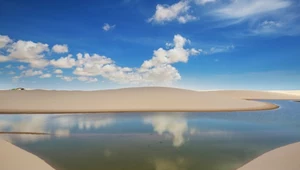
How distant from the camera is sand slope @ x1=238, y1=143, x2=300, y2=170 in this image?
26.2ft

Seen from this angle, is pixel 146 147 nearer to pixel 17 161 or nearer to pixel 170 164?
pixel 170 164

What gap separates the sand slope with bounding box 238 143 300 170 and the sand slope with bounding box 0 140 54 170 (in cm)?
687

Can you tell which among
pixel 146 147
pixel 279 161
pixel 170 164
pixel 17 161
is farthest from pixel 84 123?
pixel 279 161

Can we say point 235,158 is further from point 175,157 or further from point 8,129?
point 8,129

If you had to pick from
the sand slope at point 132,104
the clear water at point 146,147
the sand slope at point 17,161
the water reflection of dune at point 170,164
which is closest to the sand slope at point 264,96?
the sand slope at point 132,104

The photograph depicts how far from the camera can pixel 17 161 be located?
8.34 metres

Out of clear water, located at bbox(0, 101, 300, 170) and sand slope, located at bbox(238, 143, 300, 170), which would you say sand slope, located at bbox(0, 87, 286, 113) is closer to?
clear water, located at bbox(0, 101, 300, 170)

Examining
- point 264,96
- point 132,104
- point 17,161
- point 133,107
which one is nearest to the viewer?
point 17,161

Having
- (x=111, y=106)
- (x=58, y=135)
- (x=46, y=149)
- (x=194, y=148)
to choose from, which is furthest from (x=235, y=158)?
(x=111, y=106)

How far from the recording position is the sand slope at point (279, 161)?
26.2 ft

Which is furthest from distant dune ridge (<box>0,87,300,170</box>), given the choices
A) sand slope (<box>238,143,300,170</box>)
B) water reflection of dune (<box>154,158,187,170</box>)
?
water reflection of dune (<box>154,158,187,170</box>)

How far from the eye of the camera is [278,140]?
45.2ft

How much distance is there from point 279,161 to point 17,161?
8856 mm

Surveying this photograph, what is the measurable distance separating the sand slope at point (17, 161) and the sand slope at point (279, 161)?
270 inches
